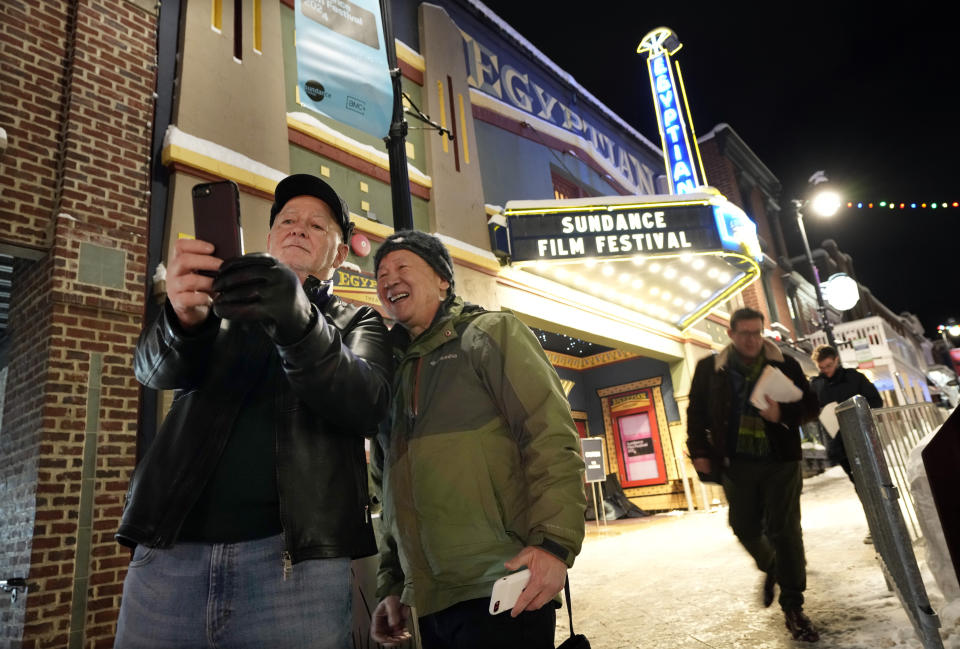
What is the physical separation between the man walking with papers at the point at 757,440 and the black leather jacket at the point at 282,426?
10.6ft

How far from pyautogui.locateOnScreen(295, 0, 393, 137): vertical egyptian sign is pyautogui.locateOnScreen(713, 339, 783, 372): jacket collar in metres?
3.22

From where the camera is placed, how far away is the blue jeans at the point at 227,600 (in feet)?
3.86

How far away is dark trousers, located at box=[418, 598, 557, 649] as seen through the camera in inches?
57.5

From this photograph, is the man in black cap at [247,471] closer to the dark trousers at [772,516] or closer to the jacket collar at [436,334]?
the jacket collar at [436,334]

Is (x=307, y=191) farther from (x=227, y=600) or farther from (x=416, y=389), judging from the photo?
(x=227, y=600)

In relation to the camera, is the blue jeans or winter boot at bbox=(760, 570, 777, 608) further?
winter boot at bbox=(760, 570, 777, 608)

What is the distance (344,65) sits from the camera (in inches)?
191

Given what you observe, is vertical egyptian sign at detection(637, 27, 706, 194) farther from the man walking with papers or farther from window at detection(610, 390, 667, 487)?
the man walking with papers

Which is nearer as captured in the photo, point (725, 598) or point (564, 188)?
point (725, 598)

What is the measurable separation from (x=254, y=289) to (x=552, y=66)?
512 inches

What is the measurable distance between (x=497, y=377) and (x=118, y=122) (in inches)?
221

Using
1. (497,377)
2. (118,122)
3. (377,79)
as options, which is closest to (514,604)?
(497,377)

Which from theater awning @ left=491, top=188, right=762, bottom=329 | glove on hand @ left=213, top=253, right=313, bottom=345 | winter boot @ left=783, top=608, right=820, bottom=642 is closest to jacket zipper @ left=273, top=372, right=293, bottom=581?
glove on hand @ left=213, top=253, right=313, bottom=345

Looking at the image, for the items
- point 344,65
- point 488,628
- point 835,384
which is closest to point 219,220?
point 488,628
